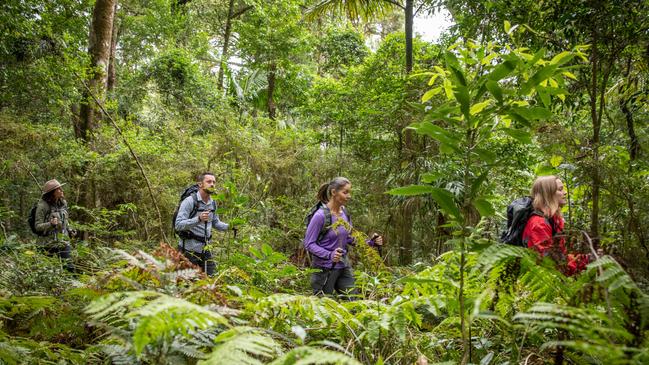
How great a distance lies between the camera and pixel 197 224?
17.1ft

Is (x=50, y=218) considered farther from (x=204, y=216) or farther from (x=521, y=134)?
(x=521, y=134)

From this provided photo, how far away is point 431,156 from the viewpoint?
7.28 meters

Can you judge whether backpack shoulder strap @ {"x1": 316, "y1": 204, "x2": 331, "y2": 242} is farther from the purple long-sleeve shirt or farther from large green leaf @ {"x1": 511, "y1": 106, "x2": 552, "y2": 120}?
large green leaf @ {"x1": 511, "y1": 106, "x2": 552, "y2": 120}

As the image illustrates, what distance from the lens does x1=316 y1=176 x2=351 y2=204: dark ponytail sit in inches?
187

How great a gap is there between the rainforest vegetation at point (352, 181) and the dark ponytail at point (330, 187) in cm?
106

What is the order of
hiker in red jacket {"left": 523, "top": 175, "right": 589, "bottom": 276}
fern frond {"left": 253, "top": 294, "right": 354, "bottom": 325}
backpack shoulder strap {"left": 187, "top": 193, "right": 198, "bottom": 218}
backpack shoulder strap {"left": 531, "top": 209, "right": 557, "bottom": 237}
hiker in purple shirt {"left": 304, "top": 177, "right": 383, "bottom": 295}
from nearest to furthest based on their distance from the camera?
fern frond {"left": 253, "top": 294, "right": 354, "bottom": 325} < hiker in red jacket {"left": 523, "top": 175, "right": 589, "bottom": 276} < backpack shoulder strap {"left": 531, "top": 209, "right": 557, "bottom": 237} < hiker in purple shirt {"left": 304, "top": 177, "right": 383, "bottom": 295} < backpack shoulder strap {"left": 187, "top": 193, "right": 198, "bottom": 218}

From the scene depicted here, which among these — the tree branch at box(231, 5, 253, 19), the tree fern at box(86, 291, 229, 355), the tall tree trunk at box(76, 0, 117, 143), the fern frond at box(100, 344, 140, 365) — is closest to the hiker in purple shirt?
the fern frond at box(100, 344, 140, 365)

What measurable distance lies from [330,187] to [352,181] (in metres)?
4.41

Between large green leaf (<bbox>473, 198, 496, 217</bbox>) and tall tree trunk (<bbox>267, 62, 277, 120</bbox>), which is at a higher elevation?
tall tree trunk (<bbox>267, 62, 277, 120</bbox>)

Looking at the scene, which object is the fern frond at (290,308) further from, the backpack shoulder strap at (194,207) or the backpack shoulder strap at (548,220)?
the backpack shoulder strap at (194,207)

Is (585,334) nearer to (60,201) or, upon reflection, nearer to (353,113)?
(60,201)

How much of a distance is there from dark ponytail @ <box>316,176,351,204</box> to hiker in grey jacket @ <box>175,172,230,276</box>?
133cm

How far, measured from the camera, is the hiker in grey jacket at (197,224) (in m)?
5.08

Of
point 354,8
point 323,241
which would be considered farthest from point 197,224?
point 354,8
